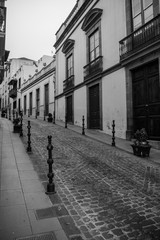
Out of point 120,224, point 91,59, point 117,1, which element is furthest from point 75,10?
point 120,224

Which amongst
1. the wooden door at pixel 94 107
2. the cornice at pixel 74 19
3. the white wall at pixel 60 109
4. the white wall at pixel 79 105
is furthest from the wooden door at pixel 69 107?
the cornice at pixel 74 19

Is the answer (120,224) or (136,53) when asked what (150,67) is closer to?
(136,53)

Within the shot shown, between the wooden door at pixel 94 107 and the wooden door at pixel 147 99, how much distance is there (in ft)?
12.2

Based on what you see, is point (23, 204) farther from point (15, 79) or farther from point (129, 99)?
point (15, 79)

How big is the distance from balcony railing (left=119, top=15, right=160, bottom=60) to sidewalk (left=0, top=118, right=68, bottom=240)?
7.11 meters

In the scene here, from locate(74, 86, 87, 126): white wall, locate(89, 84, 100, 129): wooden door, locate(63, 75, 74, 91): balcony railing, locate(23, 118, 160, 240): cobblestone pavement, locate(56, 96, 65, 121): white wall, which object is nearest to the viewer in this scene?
locate(23, 118, 160, 240): cobblestone pavement

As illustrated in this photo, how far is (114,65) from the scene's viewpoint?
1115cm

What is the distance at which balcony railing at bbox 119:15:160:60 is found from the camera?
8148 millimetres

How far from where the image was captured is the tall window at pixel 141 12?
9.01 meters

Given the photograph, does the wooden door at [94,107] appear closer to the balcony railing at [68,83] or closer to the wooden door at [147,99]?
the balcony railing at [68,83]

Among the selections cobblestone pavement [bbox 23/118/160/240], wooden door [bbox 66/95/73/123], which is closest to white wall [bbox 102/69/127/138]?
cobblestone pavement [bbox 23/118/160/240]

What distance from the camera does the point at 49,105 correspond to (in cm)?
2255

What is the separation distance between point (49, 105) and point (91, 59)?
31.9ft

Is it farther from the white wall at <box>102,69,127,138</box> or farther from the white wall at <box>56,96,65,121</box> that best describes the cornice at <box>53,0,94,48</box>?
the white wall at <box>102,69,127,138</box>
